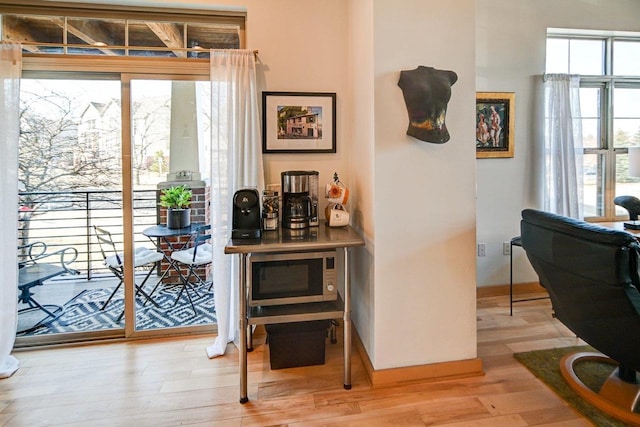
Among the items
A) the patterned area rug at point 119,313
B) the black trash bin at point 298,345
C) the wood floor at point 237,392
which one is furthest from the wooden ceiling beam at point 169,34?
the wood floor at point 237,392

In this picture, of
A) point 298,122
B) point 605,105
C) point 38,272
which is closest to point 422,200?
point 298,122

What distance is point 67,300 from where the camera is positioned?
283 centimetres

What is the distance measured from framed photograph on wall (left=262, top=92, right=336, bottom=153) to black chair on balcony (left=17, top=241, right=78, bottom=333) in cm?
180

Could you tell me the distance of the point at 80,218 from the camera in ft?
8.82

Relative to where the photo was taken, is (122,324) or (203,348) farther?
(122,324)

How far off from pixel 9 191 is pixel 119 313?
1.17 m

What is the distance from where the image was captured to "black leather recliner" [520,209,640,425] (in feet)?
5.09

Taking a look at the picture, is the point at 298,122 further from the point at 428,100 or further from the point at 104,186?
the point at 104,186

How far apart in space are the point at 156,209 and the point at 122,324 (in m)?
0.96

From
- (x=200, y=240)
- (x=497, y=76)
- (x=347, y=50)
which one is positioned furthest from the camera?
(x=497, y=76)

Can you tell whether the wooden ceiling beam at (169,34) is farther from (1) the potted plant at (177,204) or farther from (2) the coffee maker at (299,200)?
(2) the coffee maker at (299,200)

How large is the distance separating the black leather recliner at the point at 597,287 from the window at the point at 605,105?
85.9 inches

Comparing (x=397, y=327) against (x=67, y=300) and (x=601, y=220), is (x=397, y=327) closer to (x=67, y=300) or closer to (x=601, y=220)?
(x=67, y=300)

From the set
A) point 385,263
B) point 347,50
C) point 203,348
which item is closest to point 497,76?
point 347,50
